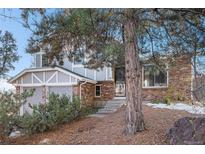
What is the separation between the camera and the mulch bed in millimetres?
3980

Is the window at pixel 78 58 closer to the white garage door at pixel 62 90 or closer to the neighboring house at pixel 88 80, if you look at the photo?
the neighboring house at pixel 88 80

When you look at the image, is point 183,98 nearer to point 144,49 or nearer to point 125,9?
point 144,49

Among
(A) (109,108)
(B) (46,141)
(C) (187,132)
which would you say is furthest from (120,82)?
(B) (46,141)

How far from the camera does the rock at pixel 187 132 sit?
375 cm

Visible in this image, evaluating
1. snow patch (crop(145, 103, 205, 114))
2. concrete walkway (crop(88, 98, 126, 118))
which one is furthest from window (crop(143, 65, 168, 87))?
concrete walkway (crop(88, 98, 126, 118))

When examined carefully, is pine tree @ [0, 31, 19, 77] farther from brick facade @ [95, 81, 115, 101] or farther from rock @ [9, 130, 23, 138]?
brick facade @ [95, 81, 115, 101]

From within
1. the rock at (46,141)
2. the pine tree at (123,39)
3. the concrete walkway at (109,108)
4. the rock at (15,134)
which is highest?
the pine tree at (123,39)

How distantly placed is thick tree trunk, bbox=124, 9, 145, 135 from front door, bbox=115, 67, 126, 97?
1.7 inches

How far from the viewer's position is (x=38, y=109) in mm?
4168

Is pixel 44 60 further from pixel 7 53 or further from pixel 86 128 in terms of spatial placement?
pixel 86 128

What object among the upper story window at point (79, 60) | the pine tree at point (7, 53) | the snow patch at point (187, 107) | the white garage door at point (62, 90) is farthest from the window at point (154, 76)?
the pine tree at point (7, 53)

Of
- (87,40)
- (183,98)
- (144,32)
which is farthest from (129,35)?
(183,98)

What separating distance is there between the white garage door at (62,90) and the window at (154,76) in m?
0.80

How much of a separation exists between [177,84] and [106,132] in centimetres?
88
